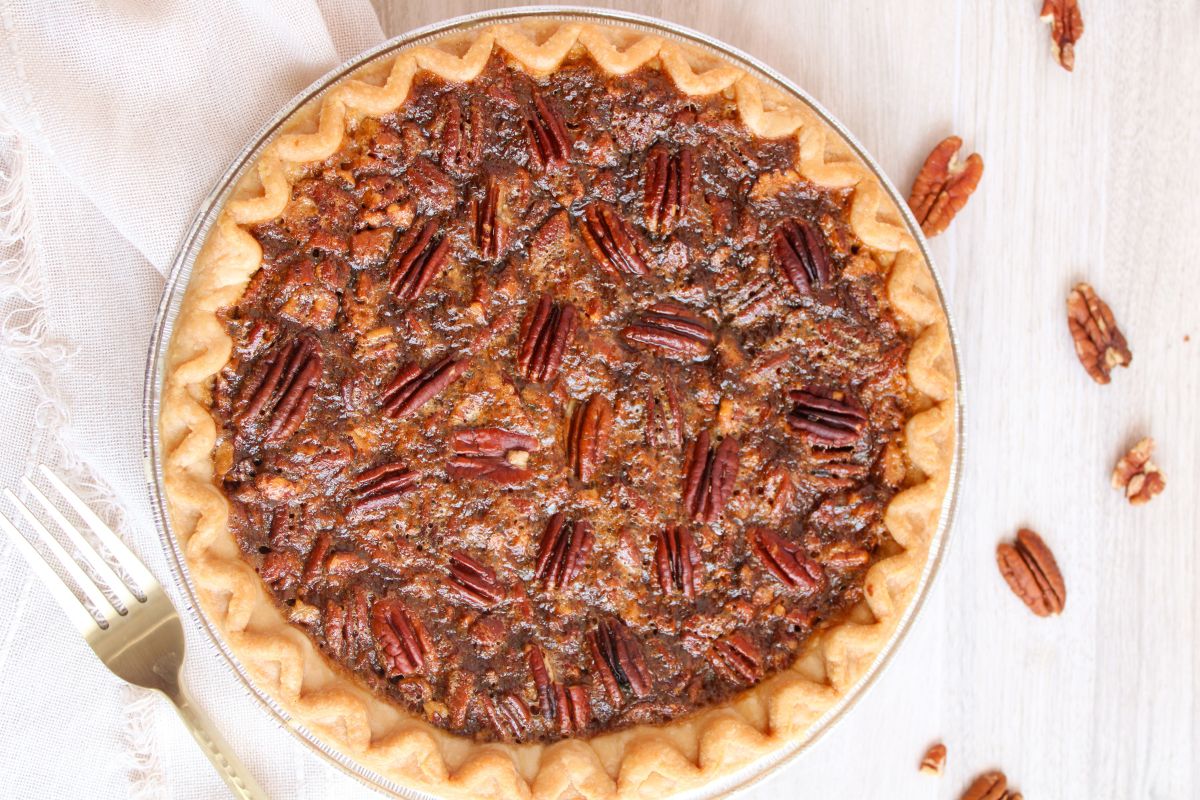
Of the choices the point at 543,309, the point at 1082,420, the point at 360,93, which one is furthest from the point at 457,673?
the point at 1082,420

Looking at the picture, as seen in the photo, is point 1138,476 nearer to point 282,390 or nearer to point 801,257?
point 801,257

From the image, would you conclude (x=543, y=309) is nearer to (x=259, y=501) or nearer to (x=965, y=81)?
(x=259, y=501)

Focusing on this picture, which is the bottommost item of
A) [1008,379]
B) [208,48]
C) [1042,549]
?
[1042,549]

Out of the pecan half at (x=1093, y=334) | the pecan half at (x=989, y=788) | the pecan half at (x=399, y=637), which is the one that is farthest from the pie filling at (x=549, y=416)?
the pecan half at (x=989, y=788)

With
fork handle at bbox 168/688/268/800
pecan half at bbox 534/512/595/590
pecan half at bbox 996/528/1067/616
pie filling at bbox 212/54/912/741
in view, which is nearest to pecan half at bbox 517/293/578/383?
pie filling at bbox 212/54/912/741

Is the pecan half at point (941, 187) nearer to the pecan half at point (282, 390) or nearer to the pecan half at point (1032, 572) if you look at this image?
the pecan half at point (1032, 572)

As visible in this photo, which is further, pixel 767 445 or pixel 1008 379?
pixel 1008 379

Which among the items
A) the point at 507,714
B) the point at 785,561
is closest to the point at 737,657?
the point at 785,561
